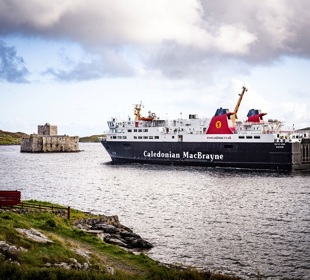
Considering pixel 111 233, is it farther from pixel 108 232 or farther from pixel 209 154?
pixel 209 154

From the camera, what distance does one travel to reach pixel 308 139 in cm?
7381

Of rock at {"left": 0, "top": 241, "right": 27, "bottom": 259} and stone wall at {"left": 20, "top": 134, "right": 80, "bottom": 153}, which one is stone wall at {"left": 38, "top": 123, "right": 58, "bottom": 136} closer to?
stone wall at {"left": 20, "top": 134, "right": 80, "bottom": 153}

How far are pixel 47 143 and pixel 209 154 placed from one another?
98994 millimetres

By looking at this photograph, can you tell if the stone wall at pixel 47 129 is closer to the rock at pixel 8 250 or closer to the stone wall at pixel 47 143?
the stone wall at pixel 47 143

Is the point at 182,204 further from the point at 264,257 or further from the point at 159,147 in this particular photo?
the point at 159,147

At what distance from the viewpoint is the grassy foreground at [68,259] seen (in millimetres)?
11227

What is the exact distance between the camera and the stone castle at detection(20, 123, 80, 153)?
159 m

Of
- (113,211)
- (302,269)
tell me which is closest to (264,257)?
(302,269)

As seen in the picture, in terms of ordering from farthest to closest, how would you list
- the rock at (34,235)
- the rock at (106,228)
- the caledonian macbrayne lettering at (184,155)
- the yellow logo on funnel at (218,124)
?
the yellow logo on funnel at (218,124)
the caledonian macbrayne lettering at (184,155)
the rock at (106,228)
the rock at (34,235)

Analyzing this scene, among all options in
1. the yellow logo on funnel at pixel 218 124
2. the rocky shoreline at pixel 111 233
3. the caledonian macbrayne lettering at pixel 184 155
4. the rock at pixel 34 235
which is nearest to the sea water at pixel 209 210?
the rocky shoreline at pixel 111 233

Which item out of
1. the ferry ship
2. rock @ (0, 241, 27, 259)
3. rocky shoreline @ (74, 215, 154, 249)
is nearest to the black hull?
the ferry ship

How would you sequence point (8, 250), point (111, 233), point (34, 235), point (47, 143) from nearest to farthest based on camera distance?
point (8, 250), point (34, 235), point (111, 233), point (47, 143)

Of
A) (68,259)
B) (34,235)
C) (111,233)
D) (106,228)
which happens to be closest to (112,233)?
(111,233)

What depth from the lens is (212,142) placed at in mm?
74625
